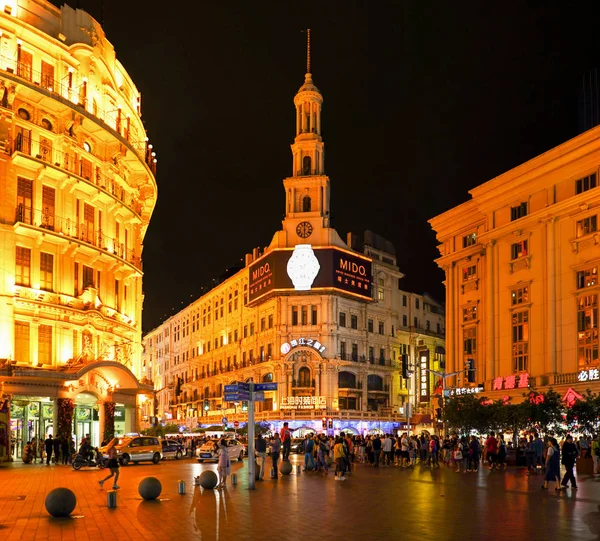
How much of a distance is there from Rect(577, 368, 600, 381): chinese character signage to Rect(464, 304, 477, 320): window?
52.3 ft

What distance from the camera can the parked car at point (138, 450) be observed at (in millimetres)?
43875

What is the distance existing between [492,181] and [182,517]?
51.5 meters

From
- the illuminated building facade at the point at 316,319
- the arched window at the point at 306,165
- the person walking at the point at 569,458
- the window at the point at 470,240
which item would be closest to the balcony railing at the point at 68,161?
the person walking at the point at 569,458

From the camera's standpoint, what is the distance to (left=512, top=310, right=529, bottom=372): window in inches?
2436

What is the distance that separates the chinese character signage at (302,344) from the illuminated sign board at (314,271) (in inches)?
211

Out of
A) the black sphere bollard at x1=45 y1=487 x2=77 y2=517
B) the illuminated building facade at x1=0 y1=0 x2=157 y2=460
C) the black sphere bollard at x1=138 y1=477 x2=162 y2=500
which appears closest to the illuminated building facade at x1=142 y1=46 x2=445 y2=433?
the illuminated building facade at x1=0 y1=0 x2=157 y2=460

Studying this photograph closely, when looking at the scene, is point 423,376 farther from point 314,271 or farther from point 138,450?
point 138,450

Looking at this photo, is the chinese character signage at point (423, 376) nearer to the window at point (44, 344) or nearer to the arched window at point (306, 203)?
the arched window at point (306, 203)

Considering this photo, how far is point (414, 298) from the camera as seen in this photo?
4205 inches

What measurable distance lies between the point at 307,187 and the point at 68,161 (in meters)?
48.6

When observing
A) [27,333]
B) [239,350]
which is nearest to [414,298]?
[239,350]

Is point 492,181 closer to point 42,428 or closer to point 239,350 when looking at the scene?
point 42,428

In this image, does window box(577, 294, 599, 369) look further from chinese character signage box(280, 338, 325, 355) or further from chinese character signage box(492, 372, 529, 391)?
chinese character signage box(280, 338, 325, 355)

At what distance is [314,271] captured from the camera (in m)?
88.6
